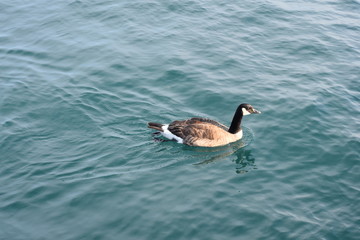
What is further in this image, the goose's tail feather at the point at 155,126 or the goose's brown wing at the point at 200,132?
the goose's tail feather at the point at 155,126

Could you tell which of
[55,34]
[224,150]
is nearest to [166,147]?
[224,150]

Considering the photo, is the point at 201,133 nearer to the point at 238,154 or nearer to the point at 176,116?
the point at 238,154

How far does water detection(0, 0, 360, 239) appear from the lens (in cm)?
1258

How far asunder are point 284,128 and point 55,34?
42.6ft

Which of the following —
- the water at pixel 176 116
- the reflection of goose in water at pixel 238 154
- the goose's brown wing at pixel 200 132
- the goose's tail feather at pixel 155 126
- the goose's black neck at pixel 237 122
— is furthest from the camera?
the goose's black neck at pixel 237 122

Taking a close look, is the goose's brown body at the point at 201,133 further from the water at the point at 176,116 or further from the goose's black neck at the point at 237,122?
the water at the point at 176,116

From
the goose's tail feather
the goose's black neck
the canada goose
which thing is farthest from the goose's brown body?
the goose's tail feather

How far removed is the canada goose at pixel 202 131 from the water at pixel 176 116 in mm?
341

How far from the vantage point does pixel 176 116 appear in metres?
17.5

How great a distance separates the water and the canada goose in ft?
1.12

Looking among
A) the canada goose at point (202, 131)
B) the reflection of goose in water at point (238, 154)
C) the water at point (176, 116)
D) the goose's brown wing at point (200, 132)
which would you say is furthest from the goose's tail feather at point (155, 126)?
the reflection of goose in water at point (238, 154)

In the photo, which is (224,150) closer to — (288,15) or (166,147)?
(166,147)

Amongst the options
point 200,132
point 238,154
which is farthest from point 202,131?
point 238,154

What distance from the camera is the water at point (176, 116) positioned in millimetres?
12578
